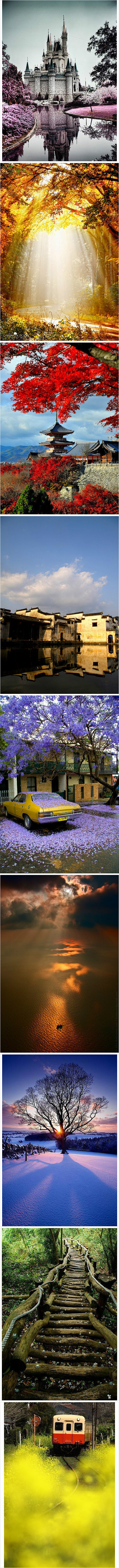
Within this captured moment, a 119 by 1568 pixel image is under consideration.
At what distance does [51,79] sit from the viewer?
118 inches

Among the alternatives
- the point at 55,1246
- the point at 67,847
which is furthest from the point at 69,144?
the point at 55,1246

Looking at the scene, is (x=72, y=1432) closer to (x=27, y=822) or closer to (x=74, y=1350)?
(x=74, y=1350)

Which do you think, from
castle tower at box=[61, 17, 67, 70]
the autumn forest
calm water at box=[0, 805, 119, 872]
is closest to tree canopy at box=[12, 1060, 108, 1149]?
calm water at box=[0, 805, 119, 872]

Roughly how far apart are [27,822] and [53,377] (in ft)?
5.46

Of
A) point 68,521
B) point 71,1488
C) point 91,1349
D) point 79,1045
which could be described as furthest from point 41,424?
point 71,1488

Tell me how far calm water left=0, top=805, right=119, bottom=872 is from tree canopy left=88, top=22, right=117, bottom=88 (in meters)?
2.66

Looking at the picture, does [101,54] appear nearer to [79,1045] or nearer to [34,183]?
[34,183]

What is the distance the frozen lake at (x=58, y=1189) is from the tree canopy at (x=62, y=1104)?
9 centimetres

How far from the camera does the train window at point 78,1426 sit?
294cm

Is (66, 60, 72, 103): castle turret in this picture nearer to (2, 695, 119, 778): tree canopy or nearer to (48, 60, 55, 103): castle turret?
(48, 60, 55, 103): castle turret

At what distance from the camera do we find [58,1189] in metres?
3.07

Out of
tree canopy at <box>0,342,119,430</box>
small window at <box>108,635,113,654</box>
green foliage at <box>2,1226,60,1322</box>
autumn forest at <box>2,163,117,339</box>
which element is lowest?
green foliage at <box>2,1226,60,1322</box>

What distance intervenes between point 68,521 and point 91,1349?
3043 millimetres

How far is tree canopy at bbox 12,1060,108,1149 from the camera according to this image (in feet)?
10.1
